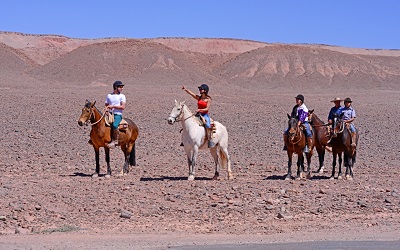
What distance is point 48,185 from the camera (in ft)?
53.9

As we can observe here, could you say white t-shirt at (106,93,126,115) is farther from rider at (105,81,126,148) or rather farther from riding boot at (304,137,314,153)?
riding boot at (304,137,314,153)

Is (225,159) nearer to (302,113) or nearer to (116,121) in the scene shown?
(302,113)

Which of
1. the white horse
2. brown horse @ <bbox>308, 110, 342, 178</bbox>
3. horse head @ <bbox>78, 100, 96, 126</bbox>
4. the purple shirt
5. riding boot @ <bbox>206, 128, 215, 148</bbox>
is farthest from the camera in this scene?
brown horse @ <bbox>308, 110, 342, 178</bbox>

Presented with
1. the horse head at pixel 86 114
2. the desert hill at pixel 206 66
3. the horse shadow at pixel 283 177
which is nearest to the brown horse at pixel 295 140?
the horse shadow at pixel 283 177

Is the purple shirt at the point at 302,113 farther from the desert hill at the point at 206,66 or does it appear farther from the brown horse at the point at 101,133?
the desert hill at the point at 206,66

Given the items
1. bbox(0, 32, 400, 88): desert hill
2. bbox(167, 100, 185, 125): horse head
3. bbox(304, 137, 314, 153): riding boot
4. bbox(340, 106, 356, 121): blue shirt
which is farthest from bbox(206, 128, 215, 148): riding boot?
bbox(0, 32, 400, 88): desert hill

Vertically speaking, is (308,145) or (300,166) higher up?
(308,145)

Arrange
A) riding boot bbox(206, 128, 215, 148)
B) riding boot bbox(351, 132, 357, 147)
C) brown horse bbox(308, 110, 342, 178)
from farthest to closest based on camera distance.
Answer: brown horse bbox(308, 110, 342, 178) → riding boot bbox(351, 132, 357, 147) → riding boot bbox(206, 128, 215, 148)

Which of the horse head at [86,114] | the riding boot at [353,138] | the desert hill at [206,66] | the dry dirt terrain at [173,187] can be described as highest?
the desert hill at [206,66]

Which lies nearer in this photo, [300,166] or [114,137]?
[114,137]

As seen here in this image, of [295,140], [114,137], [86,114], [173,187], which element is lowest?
[173,187]

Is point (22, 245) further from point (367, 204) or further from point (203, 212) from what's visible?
point (367, 204)

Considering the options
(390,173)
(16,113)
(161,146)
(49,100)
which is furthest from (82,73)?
(390,173)

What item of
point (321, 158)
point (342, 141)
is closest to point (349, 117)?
point (342, 141)
